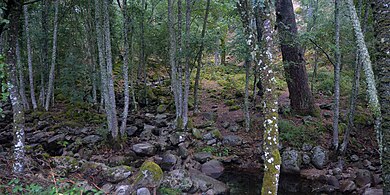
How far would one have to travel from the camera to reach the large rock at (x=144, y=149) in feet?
27.9

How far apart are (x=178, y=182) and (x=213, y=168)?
1898mm

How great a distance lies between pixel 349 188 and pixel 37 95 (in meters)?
15.2

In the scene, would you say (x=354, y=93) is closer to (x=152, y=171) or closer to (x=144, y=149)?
(x=152, y=171)

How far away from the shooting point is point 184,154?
866 cm

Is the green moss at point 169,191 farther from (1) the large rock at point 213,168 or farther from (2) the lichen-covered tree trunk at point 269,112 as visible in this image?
(2) the lichen-covered tree trunk at point 269,112

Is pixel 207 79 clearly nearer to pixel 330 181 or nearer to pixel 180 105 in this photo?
pixel 180 105

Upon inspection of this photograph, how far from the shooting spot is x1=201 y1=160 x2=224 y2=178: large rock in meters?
7.96

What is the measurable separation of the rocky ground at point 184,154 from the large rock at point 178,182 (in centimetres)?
2

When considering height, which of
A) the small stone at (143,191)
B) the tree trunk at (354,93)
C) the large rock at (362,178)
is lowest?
the large rock at (362,178)

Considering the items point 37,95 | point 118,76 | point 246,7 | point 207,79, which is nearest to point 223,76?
point 207,79

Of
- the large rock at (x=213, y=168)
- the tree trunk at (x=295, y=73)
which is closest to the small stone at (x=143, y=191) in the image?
the large rock at (x=213, y=168)

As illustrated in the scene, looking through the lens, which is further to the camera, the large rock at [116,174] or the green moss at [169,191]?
the large rock at [116,174]

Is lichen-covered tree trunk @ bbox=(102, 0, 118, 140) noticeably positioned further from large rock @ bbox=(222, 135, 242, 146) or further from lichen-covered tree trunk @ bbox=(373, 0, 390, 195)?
lichen-covered tree trunk @ bbox=(373, 0, 390, 195)

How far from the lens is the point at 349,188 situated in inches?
263
